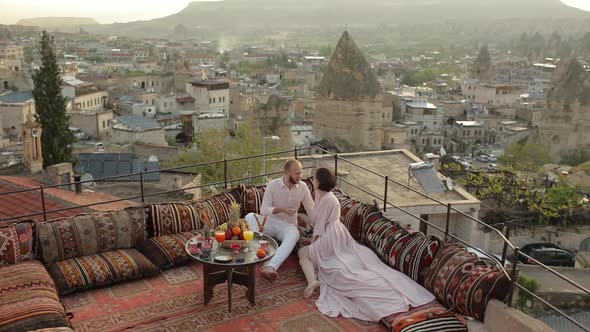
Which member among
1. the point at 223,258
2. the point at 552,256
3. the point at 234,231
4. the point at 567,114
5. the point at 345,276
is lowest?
the point at 552,256

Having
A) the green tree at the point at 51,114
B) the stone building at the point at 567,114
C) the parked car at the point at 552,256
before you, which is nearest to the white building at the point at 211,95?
the stone building at the point at 567,114

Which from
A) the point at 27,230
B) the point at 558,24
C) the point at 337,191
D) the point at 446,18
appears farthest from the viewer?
the point at 446,18

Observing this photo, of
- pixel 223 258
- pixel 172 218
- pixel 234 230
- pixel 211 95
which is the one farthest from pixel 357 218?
pixel 211 95

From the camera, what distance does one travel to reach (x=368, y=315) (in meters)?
4.80

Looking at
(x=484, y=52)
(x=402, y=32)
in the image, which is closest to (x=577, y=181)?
(x=484, y=52)

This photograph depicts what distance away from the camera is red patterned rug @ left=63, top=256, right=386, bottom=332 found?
15.4 feet

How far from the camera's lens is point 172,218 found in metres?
6.07

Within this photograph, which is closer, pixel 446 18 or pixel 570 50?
pixel 570 50

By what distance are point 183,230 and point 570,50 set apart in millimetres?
110099

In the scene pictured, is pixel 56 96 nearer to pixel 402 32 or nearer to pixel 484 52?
pixel 484 52

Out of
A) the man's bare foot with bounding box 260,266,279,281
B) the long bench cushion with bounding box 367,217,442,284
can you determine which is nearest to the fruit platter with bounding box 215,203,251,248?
the man's bare foot with bounding box 260,266,279,281

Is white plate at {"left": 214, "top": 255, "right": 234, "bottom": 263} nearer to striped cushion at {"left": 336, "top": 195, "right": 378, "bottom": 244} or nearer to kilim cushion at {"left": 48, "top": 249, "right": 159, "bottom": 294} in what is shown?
kilim cushion at {"left": 48, "top": 249, "right": 159, "bottom": 294}

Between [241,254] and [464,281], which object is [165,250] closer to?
[241,254]

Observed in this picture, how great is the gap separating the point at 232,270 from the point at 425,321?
1556 millimetres
